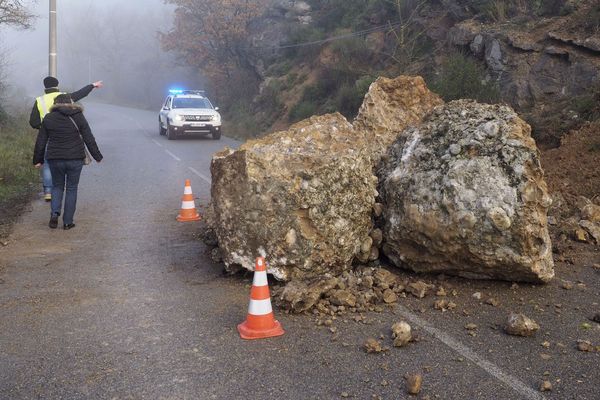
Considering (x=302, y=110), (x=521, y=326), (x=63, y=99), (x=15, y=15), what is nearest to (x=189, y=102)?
(x=302, y=110)

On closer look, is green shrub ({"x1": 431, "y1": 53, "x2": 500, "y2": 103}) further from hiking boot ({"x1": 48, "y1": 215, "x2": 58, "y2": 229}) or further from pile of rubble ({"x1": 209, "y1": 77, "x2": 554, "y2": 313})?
hiking boot ({"x1": 48, "y1": 215, "x2": 58, "y2": 229})

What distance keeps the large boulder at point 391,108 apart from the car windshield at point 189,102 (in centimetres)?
1720

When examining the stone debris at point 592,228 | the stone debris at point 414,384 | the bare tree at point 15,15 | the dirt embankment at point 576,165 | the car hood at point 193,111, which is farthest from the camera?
the car hood at point 193,111

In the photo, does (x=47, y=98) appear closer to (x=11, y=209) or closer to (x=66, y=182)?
(x=66, y=182)

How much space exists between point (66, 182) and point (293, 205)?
401 cm

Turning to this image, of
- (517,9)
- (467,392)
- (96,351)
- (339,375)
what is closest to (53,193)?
(96,351)

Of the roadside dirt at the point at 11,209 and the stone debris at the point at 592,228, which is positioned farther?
the roadside dirt at the point at 11,209

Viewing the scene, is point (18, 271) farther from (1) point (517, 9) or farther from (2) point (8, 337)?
(1) point (517, 9)

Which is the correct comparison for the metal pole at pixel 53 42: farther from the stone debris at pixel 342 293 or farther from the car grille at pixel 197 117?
the stone debris at pixel 342 293

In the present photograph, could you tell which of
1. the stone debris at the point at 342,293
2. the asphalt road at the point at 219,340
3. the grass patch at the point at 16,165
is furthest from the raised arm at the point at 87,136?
the stone debris at the point at 342,293

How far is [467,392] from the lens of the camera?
3.54m

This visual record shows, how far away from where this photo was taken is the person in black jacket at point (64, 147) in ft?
24.9

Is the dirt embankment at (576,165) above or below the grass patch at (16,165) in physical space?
above

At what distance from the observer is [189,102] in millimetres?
23922
